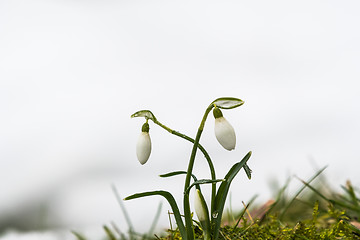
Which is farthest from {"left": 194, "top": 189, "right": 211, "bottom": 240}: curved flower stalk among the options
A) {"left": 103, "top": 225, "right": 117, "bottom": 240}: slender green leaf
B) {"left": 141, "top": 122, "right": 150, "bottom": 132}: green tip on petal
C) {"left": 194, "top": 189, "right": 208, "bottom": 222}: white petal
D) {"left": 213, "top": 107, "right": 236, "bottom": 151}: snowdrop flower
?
{"left": 103, "top": 225, "right": 117, "bottom": 240}: slender green leaf

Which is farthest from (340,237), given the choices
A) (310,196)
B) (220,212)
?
(310,196)

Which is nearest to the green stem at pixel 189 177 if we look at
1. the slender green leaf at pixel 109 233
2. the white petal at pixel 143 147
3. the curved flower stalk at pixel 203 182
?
the curved flower stalk at pixel 203 182

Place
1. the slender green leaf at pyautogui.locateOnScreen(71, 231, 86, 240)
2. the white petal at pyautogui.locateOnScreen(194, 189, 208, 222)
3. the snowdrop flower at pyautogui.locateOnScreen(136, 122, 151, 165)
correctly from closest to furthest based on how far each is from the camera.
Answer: the white petal at pyautogui.locateOnScreen(194, 189, 208, 222), the snowdrop flower at pyautogui.locateOnScreen(136, 122, 151, 165), the slender green leaf at pyautogui.locateOnScreen(71, 231, 86, 240)

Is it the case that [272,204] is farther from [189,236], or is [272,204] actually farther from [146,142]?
[146,142]

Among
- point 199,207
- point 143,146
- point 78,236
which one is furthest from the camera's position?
point 78,236

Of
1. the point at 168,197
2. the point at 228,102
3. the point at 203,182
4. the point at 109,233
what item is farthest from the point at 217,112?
the point at 109,233

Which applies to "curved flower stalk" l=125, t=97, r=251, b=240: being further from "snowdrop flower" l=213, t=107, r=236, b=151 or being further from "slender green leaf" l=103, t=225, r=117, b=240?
"slender green leaf" l=103, t=225, r=117, b=240

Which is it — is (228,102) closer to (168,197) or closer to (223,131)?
(223,131)

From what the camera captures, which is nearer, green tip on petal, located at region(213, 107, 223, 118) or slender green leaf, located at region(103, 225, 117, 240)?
green tip on petal, located at region(213, 107, 223, 118)
